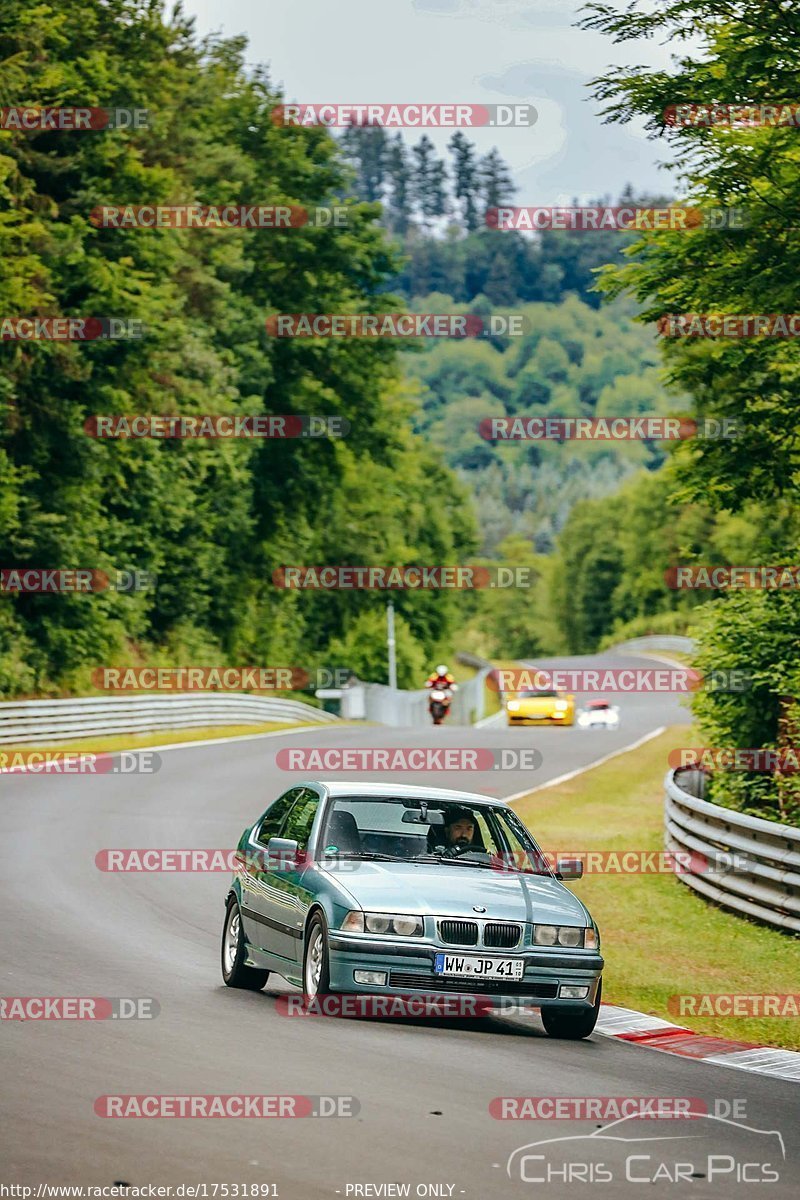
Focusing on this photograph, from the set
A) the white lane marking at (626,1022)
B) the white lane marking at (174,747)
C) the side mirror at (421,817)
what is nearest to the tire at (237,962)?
the side mirror at (421,817)

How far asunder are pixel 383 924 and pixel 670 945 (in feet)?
18.6

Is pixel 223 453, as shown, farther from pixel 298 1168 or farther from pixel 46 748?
pixel 298 1168

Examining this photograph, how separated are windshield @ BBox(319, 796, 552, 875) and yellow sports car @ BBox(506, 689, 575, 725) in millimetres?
43482

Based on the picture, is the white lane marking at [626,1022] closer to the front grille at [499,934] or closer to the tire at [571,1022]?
the tire at [571,1022]

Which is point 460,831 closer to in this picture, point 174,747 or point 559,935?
point 559,935

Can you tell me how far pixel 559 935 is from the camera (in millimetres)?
10672

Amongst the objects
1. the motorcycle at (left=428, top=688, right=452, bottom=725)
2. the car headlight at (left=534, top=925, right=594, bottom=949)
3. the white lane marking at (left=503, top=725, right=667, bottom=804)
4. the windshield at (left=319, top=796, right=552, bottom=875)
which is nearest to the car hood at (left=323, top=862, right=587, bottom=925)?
the car headlight at (left=534, top=925, right=594, bottom=949)

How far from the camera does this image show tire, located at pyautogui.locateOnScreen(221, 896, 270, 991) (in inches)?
472

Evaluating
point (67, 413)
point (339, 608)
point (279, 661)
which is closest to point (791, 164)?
point (67, 413)

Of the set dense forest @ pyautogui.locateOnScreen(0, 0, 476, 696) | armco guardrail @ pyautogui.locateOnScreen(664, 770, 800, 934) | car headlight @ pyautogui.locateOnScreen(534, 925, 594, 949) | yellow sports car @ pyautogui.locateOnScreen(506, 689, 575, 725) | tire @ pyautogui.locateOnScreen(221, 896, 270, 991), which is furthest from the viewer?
yellow sports car @ pyautogui.locateOnScreen(506, 689, 575, 725)

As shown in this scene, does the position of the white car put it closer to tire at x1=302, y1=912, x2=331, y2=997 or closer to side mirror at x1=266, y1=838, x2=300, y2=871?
side mirror at x1=266, y1=838, x2=300, y2=871

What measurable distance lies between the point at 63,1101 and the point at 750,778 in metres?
13.3

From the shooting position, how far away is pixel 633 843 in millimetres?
23875

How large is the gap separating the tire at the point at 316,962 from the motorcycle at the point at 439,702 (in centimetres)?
4183
